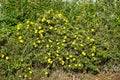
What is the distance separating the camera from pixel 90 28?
275 inches

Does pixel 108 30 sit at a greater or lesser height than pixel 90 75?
greater

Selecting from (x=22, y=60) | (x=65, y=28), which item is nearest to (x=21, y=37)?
(x=22, y=60)

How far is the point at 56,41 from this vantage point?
667 centimetres

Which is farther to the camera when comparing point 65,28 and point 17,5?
point 17,5

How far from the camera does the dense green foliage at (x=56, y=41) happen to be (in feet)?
21.6

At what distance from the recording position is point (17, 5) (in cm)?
730

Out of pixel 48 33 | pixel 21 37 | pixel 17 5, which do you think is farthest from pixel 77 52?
pixel 17 5

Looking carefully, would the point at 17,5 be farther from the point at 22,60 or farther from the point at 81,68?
the point at 81,68

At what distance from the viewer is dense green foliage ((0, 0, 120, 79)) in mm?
6598

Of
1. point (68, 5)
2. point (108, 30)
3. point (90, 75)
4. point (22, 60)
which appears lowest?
point (90, 75)

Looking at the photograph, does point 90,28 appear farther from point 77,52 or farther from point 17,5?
point 17,5

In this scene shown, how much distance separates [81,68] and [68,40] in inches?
24.4

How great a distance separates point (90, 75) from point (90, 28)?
97 centimetres

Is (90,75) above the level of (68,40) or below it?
below
